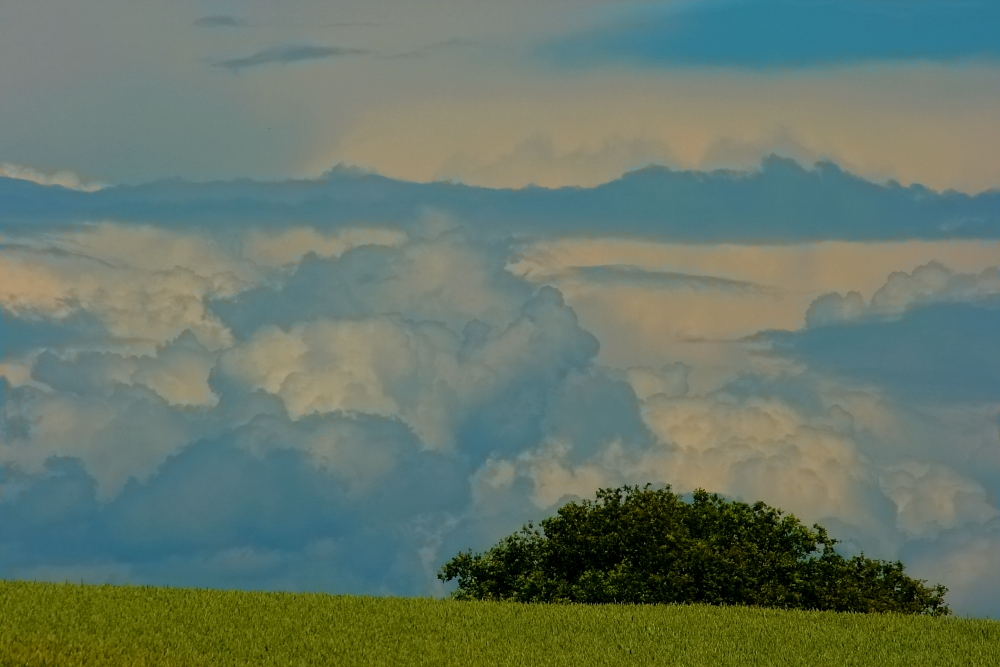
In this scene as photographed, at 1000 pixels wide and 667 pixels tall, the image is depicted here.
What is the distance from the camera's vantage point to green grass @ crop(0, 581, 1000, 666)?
2728 cm

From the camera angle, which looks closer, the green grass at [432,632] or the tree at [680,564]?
the green grass at [432,632]

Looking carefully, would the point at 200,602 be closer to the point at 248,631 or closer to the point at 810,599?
the point at 248,631

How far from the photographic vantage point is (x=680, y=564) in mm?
42312

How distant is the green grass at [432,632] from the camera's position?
2728cm

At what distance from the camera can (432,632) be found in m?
30.6

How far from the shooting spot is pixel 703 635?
3169 cm

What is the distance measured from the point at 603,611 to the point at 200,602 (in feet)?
33.3

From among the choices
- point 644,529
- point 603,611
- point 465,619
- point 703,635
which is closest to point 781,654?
point 703,635

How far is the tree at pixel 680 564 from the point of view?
138ft

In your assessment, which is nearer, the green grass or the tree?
the green grass

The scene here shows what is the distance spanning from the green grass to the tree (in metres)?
6.33

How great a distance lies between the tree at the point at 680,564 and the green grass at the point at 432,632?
6333 millimetres

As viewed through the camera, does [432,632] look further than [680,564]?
No

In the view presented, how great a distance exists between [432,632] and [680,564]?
13841 mm
